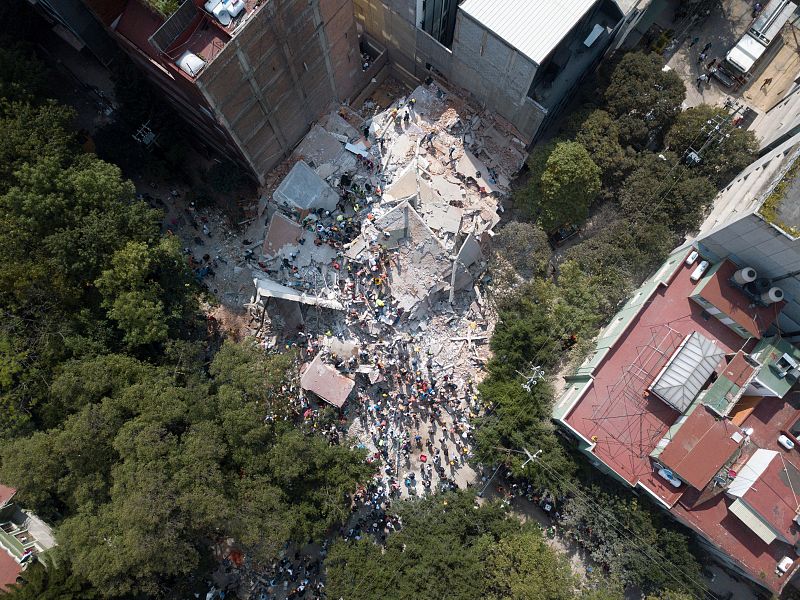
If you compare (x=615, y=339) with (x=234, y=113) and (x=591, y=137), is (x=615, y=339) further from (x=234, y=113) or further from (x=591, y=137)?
(x=234, y=113)

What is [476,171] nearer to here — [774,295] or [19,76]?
[774,295]

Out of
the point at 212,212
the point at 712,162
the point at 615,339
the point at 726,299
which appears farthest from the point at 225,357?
the point at 712,162

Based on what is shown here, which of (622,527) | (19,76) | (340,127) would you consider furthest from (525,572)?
(19,76)

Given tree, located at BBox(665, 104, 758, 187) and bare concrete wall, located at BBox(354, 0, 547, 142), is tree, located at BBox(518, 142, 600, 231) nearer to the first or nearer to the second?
bare concrete wall, located at BBox(354, 0, 547, 142)

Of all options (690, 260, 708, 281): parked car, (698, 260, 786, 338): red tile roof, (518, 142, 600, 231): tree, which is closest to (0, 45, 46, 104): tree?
(518, 142, 600, 231): tree

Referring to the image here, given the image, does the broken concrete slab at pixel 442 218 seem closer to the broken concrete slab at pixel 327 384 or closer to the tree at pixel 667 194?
the tree at pixel 667 194

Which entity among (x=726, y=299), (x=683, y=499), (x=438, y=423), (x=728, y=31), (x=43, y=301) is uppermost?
(x=728, y=31)
